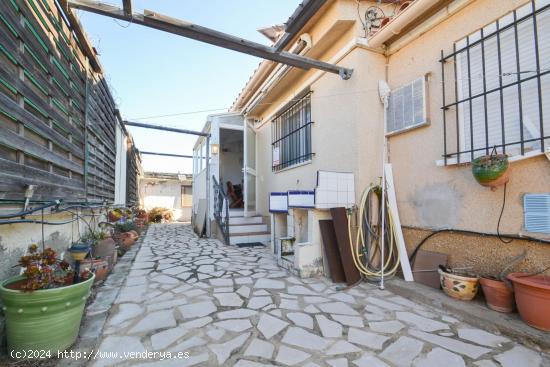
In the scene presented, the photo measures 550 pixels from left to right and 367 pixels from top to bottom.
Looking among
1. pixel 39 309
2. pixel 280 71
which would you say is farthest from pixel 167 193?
pixel 39 309

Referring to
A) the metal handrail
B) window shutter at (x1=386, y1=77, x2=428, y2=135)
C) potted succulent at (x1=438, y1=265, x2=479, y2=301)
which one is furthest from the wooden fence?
window shutter at (x1=386, y1=77, x2=428, y2=135)

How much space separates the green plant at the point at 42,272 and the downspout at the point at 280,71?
4.51m

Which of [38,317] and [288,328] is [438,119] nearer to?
[288,328]

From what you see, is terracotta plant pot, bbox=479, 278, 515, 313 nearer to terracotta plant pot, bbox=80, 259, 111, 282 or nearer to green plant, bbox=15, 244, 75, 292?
green plant, bbox=15, 244, 75, 292

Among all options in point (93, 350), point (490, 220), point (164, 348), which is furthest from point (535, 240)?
point (93, 350)

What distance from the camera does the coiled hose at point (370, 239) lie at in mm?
3642

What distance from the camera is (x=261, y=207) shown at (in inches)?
309

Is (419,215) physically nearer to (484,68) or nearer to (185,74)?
(484,68)

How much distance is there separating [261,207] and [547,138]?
629 cm

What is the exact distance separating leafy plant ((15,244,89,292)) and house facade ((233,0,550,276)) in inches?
106

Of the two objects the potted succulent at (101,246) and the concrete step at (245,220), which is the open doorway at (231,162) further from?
the potted succulent at (101,246)

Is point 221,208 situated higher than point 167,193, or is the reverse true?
point 167,193

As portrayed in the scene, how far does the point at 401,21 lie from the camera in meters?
3.39

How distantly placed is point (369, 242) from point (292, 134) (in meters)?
3.20
